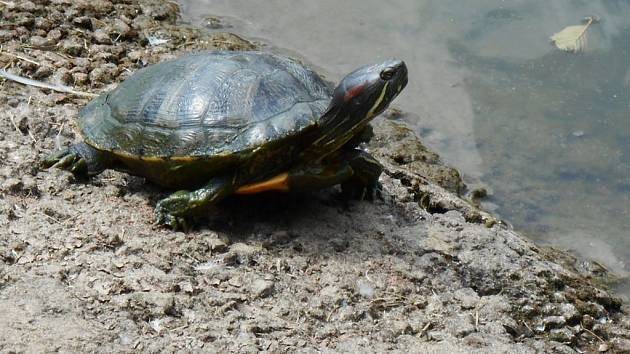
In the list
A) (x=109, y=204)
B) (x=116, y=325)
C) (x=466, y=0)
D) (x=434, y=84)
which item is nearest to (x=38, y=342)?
(x=116, y=325)

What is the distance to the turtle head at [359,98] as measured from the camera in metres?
4.74

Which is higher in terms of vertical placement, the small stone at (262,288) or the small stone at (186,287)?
the small stone at (186,287)

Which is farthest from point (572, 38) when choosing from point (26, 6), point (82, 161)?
point (82, 161)

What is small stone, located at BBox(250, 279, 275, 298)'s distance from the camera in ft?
14.3

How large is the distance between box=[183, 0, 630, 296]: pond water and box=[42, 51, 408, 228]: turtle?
2.40m

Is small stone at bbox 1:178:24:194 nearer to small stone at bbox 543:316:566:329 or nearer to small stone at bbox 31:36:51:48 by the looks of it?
small stone at bbox 31:36:51:48

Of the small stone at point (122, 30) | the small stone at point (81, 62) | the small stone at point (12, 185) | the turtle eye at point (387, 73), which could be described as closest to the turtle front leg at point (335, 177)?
the turtle eye at point (387, 73)

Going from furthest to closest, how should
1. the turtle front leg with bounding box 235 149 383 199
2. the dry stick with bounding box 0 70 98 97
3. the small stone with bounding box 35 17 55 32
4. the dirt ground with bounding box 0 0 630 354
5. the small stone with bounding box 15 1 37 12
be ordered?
1. the small stone with bounding box 15 1 37 12
2. the small stone with bounding box 35 17 55 32
3. the dry stick with bounding box 0 70 98 97
4. the turtle front leg with bounding box 235 149 383 199
5. the dirt ground with bounding box 0 0 630 354

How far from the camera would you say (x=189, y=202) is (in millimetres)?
4742

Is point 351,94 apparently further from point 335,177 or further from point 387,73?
point 335,177

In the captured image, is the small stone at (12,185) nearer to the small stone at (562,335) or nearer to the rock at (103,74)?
the rock at (103,74)

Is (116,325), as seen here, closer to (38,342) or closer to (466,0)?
(38,342)

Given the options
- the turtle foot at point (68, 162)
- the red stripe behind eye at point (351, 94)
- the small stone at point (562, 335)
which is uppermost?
the red stripe behind eye at point (351, 94)

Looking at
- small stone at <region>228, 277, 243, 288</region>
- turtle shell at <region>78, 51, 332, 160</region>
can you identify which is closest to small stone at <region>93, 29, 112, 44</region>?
turtle shell at <region>78, 51, 332, 160</region>
